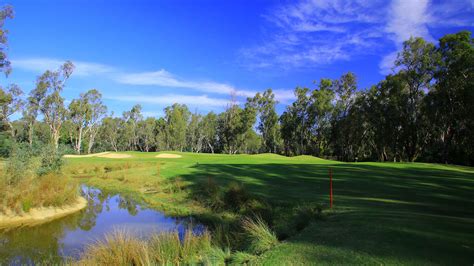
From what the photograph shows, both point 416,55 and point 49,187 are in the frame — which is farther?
point 416,55

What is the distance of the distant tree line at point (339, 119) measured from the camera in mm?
39144

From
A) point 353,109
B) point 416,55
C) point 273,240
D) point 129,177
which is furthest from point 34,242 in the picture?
point 353,109

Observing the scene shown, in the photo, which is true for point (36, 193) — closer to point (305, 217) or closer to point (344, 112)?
point (305, 217)

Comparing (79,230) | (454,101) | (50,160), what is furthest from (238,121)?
(79,230)

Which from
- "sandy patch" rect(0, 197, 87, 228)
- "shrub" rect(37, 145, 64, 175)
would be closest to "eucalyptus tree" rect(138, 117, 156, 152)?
"shrub" rect(37, 145, 64, 175)

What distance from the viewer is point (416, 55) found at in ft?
135

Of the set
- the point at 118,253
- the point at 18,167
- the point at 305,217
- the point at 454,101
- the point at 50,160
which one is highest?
the point at 454,101

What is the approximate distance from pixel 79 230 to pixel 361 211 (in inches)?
397

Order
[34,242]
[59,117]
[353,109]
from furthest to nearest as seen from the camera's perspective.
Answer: [59,117] → [353,109] → [34,242]

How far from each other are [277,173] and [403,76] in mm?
32671

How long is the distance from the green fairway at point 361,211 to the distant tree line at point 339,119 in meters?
9.16

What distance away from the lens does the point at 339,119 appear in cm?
5969

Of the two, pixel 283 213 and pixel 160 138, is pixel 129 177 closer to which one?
pixel 283 213

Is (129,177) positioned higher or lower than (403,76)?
lower
